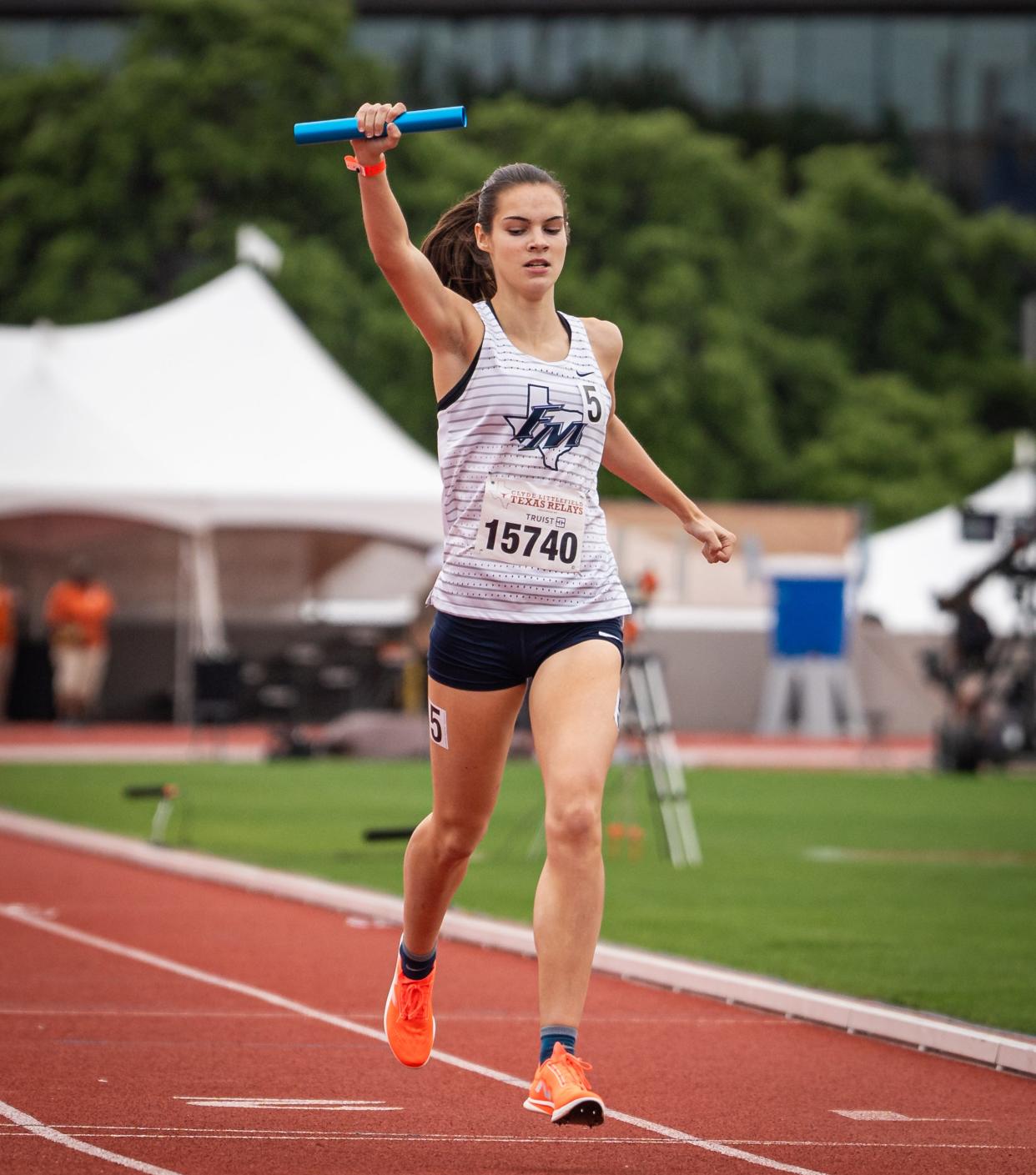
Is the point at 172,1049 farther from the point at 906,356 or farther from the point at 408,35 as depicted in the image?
the point at 408,35

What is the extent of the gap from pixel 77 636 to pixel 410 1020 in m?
24.8

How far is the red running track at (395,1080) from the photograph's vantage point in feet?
19.0

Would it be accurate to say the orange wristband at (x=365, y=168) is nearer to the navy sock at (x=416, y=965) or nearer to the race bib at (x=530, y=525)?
the race bib at (x=530, y=525)

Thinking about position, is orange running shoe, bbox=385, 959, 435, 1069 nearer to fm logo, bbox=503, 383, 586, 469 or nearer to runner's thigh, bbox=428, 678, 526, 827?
runner's thigh, bbox=428, 678, 526, 827

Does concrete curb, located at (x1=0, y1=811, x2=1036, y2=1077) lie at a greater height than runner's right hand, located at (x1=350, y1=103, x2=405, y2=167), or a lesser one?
lesser

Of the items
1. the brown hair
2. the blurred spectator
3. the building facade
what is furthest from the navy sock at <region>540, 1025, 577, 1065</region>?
the building facade

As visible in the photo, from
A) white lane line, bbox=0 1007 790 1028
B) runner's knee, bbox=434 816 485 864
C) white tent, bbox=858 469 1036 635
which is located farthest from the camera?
white tent, bbox=858 469 1036 635

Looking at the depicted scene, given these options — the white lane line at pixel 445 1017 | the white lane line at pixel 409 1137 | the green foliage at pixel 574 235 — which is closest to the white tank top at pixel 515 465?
the white lane line at pixel 409 1137

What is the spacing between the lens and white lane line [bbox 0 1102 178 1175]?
5473mm

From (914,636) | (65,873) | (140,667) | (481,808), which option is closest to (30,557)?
(140,667)

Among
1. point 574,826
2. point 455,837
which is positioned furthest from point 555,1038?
point 455,837

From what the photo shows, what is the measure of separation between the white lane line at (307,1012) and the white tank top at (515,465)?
1.35m

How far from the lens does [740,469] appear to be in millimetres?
53812

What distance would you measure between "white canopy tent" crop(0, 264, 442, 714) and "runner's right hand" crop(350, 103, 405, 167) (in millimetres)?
22636
